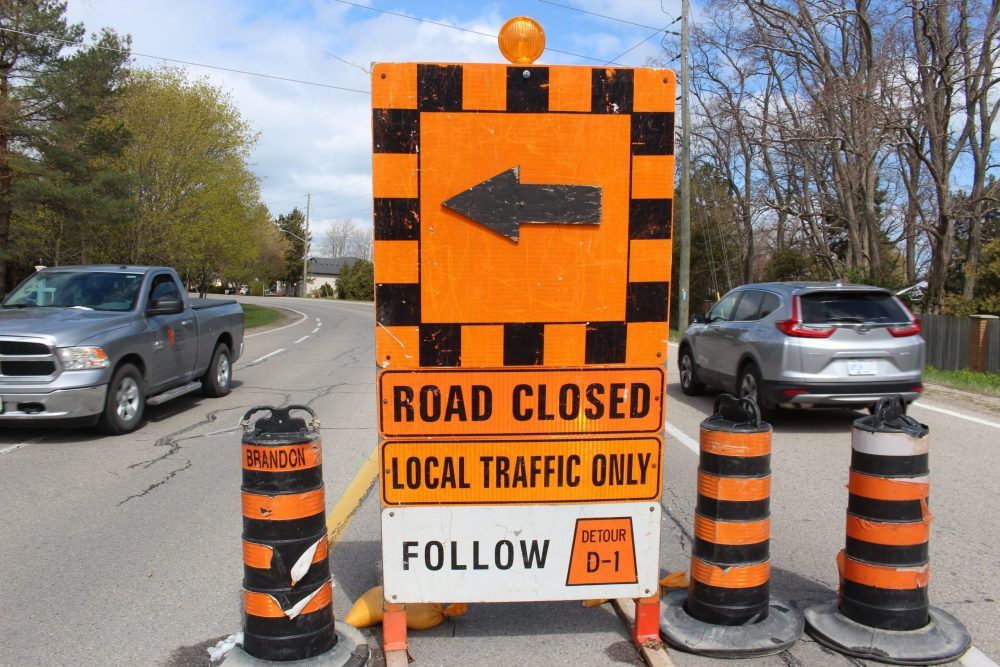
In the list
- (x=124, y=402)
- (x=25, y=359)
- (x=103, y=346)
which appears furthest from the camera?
(x=124, y=402)

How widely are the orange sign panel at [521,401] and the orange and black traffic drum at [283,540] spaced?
1.27 feet

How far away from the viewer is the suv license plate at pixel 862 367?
8.46m

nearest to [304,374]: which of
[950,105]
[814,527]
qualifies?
[814,527]

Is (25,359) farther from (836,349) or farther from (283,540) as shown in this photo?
(836,349)

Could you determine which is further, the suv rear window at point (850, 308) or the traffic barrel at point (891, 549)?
the suv rear window at point (850, 308)

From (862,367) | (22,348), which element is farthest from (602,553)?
(22,348)

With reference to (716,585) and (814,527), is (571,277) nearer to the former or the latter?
(716,585)

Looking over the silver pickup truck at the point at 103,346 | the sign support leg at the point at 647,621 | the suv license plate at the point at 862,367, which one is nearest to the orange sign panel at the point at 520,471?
the sign support leg at the point at 647,621

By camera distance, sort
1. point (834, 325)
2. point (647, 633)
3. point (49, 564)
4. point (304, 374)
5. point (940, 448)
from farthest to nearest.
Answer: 1. point (304, 374)
2. point (834, 325)
3. point (940, 448)
4. point (49, 564)
5. point (647, 633)

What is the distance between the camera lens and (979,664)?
3.37 meters

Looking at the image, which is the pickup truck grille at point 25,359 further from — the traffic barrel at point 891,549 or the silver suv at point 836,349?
the silver suv at point 836,349

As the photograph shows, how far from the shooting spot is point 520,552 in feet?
11.3

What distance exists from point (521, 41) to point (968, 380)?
1367 centimetres

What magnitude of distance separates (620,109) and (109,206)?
22.0 metres
